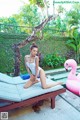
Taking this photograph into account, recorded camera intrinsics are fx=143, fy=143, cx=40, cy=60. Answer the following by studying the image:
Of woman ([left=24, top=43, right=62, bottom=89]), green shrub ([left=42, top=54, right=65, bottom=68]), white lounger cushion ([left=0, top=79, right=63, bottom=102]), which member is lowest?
green shrub ([left=42, top=54, right=65, bottom=68])

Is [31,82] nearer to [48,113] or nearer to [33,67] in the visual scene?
[33,67]

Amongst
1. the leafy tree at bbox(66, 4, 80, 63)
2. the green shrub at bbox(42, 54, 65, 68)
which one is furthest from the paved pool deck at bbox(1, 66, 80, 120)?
the leafy tree at bbox(66, 4, 80, 63)

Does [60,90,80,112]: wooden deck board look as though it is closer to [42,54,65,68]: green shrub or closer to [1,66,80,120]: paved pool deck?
[1,66,80,120]: paved pool deck

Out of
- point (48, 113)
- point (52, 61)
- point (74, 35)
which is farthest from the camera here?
point (74, 35)

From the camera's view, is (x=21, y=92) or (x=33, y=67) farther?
(x=33, y=67)

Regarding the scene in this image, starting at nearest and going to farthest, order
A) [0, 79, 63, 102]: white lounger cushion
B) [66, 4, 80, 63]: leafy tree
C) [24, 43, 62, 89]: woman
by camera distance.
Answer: [0, 79, 63, 102]: white lounger cushion → [24, 43, 62, 89]: woman → [66, 4, 80, 63]: leafy tree

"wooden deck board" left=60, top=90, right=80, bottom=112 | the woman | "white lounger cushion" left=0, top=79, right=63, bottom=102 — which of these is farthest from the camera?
the woman

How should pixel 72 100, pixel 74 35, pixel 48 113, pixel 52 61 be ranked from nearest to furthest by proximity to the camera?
pixel 48 113, pixel 72 100, pixel 52 61, pixel 74 35

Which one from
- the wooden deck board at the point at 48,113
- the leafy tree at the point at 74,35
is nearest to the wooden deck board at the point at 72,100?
the wooden deck board at the point at 48,113

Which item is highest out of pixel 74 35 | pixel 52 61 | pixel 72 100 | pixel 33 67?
pixel 74 35

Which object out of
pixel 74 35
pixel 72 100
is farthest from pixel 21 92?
pixel 74 35

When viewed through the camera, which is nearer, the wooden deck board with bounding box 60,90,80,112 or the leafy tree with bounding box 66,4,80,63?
the wooden deck board with bounding box 60,90,80,112

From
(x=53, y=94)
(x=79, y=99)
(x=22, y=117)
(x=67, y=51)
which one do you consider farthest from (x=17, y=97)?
(x=67, y=51)

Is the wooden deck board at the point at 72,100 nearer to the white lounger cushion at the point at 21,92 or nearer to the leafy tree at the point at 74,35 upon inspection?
the white lounger cushion at the point at 21,92
